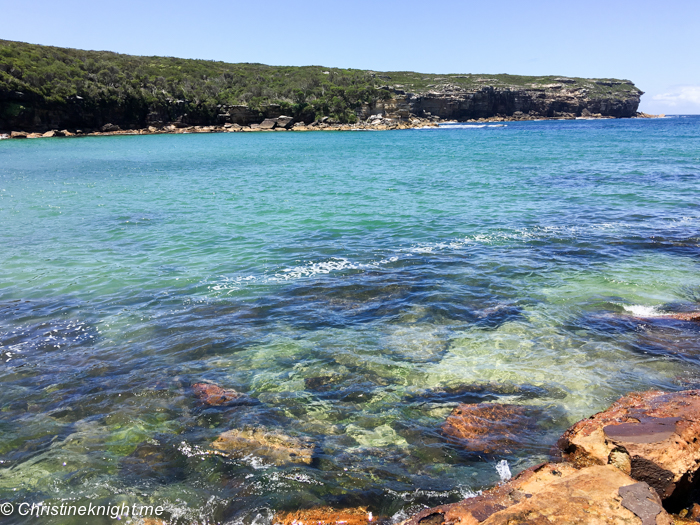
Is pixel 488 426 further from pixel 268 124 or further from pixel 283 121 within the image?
pixel 283 121

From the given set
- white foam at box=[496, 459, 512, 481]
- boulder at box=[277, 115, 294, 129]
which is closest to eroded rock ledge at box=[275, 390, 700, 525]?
white foam at box=[496, 459, 512, 481]

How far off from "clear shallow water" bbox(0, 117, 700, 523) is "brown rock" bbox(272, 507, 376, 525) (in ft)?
0.36

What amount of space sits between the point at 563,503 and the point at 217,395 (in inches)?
180

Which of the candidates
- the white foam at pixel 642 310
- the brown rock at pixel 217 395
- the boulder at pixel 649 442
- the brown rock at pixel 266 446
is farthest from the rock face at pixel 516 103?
the boulder at pixel 649 442

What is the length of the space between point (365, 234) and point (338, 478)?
11084mm

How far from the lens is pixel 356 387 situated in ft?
20.8

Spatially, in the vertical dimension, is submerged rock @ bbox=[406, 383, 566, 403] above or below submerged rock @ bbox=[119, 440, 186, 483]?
above

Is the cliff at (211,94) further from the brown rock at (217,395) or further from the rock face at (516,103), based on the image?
the brown rock at (217,395)

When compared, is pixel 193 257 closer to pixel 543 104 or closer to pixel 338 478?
pixel 338 478

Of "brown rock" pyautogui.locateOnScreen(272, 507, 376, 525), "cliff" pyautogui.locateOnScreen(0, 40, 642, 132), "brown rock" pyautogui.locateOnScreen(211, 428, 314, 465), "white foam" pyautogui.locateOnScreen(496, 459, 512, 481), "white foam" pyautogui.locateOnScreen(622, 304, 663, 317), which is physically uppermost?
"cliff" pyautogui.locateOnScreen(0, 40, 642, 132)

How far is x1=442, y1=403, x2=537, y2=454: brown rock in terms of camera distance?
16.2 ft

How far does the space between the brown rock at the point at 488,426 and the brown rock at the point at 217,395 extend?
113 inches

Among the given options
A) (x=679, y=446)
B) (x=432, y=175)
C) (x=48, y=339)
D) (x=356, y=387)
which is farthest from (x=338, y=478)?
(x=432, y=175)

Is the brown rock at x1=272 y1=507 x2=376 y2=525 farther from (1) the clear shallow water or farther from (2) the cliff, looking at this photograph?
(2) the cliff
